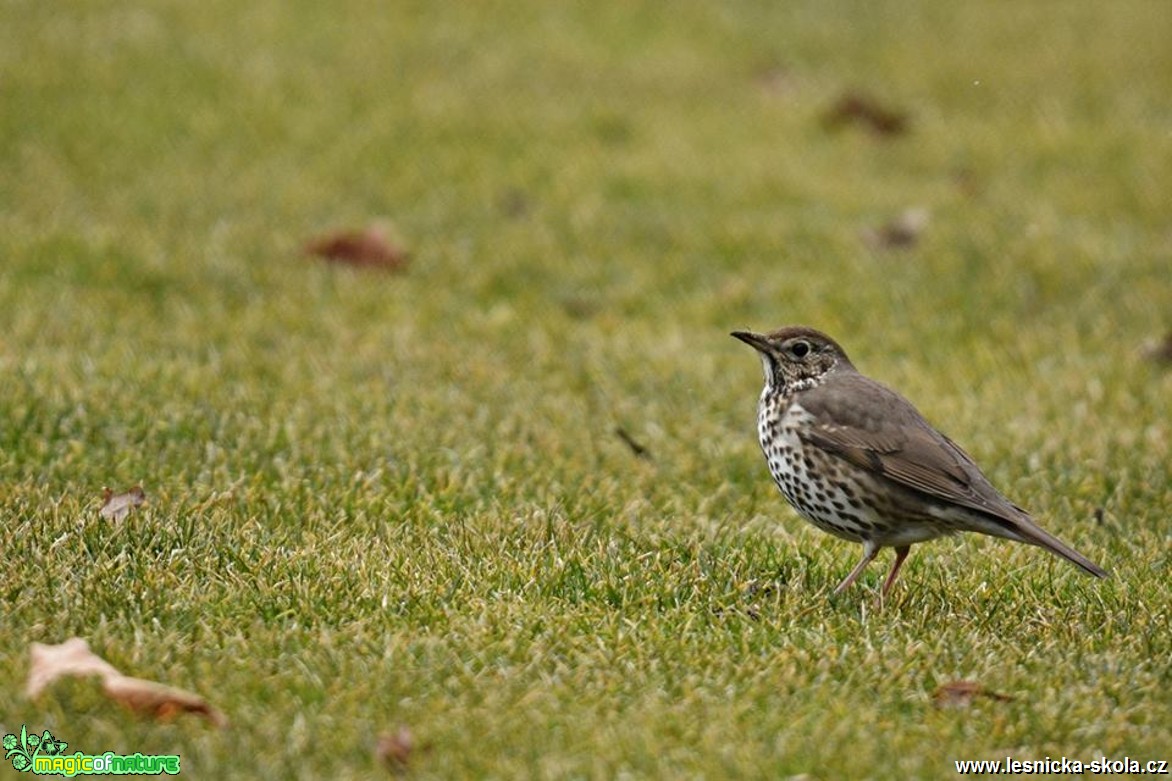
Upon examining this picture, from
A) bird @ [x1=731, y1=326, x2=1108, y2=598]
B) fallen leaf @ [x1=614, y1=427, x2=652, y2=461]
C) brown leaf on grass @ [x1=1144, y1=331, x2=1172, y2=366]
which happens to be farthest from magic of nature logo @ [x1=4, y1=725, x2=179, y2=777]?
brown leaf on grass @ [x1=1144, y1=331, x2=1172, y2=366]

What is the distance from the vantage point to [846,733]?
4062 mm

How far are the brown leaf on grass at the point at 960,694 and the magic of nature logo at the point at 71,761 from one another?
195 cm

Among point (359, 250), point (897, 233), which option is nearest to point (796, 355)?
point (359, 250)

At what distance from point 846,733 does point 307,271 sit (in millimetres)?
5573

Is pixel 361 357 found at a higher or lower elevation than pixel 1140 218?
lower

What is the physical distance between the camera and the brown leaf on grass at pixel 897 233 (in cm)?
972

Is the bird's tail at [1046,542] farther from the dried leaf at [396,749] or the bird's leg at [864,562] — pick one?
the dried leaf at [396,749]

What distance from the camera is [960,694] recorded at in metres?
4.32

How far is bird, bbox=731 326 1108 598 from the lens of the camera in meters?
5.07

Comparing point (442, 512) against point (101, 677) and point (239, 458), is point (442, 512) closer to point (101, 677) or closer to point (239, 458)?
point (239, 458)

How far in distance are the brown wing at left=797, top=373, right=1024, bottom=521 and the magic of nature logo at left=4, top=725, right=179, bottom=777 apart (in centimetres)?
244

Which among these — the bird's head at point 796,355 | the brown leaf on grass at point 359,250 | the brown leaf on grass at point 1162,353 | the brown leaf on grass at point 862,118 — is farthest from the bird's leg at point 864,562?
the brown leaf on grass at point 862,118

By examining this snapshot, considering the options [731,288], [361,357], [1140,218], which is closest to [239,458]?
[361,357]

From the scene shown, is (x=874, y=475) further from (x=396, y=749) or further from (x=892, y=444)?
(x=396, y=749)
